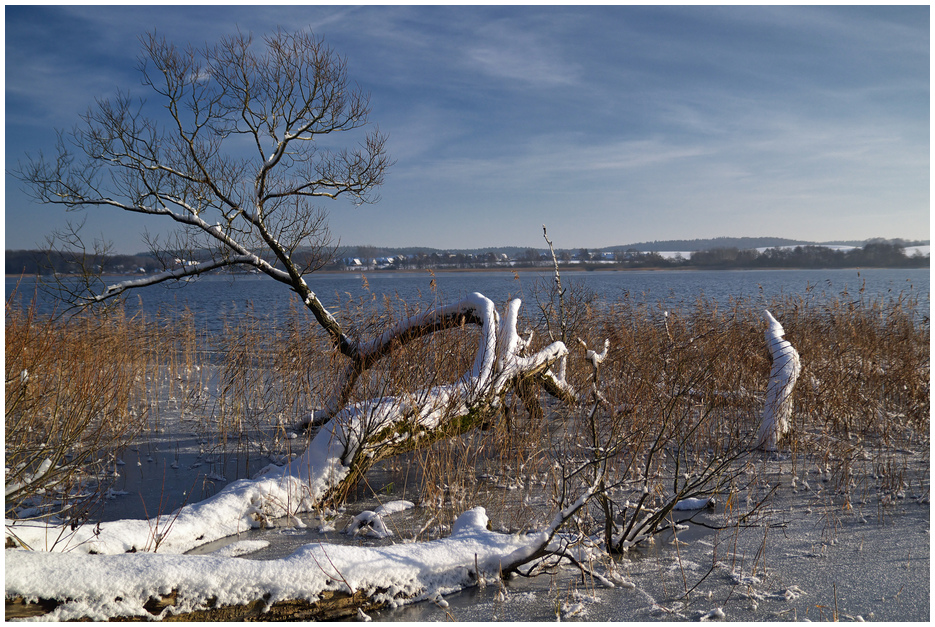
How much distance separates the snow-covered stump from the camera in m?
5.71

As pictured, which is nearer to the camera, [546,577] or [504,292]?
[546,577]

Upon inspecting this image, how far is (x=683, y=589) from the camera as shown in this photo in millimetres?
3217

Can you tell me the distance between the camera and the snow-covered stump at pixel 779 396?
18.7 feet

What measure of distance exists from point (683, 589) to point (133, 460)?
5.36m

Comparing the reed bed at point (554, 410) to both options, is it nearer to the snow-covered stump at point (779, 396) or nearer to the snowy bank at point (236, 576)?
the snow-covered stump at point (779, 396)

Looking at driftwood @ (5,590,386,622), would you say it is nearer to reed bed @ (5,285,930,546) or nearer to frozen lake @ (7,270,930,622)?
frozen lake @ (7,270,930,622)

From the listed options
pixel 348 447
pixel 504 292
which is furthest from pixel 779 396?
pixel 504 292

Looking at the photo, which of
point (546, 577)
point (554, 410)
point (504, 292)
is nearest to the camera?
point (546, 577)

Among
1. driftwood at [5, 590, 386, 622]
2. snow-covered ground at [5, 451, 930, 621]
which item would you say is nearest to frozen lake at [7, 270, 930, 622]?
snow-covered ground at [5, 451, 930, 621]

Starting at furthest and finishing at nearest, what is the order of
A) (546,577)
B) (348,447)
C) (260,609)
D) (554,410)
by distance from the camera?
1. (554,410)
2. (348,447)
3. (546,577)
4. (260,609)

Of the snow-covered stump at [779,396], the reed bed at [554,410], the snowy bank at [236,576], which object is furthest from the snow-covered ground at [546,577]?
Result: the snow-covered stump at [779,396]

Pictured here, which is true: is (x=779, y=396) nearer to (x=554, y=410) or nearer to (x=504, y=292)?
(x=554, y=410)

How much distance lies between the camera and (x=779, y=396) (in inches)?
226

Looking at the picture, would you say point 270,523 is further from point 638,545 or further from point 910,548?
point 910,548
